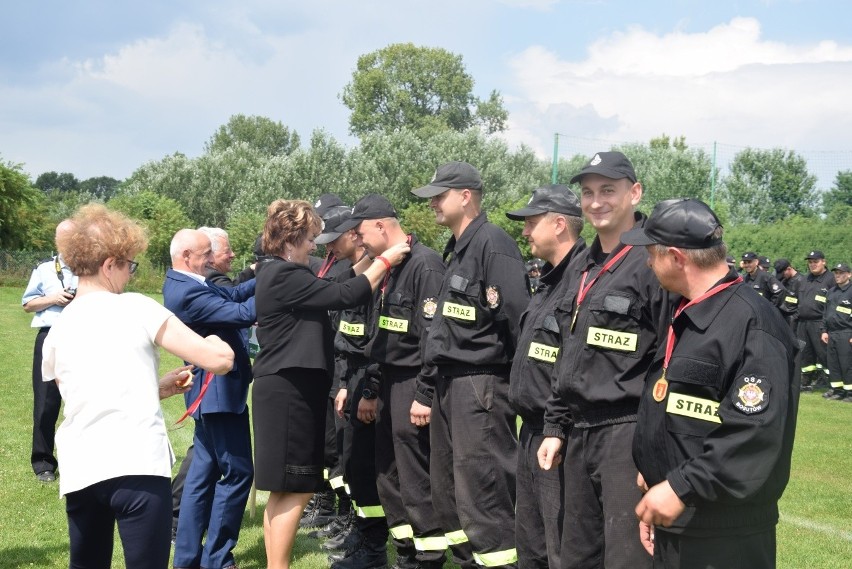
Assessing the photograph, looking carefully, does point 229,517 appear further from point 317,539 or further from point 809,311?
point 809,311

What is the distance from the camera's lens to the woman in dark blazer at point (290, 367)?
5.35m

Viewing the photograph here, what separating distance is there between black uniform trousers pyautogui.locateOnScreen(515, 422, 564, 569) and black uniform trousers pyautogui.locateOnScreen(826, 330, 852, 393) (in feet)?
40.8

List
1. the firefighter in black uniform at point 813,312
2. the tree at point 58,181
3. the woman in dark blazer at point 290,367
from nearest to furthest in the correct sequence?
the woman in dark blazer at point 290,367 → the firefighter in black uniform at point 813,312 → the tree at point 58,181

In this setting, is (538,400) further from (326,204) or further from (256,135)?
(256,135)

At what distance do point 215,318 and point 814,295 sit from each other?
14277 millimetres

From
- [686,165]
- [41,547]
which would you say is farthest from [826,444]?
[686,165]

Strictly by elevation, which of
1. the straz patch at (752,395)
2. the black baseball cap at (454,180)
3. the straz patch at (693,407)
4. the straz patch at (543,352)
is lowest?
the straz patch at (543,352)

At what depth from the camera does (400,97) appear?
216ft

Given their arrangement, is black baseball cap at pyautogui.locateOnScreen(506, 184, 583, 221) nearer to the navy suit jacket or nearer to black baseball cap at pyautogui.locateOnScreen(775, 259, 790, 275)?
the navy suit jacket

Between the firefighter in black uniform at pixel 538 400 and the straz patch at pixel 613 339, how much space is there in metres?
0.48

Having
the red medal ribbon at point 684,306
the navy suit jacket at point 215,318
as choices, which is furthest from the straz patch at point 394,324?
the red medal ribbon at point 684,306

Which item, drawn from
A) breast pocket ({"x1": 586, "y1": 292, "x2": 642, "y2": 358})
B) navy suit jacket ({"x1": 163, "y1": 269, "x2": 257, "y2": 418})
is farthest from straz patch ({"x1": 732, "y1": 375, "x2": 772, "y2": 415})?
navy suit jacket ({"x1": 163, "y1": 269, "x2": 257, "y2": 418})

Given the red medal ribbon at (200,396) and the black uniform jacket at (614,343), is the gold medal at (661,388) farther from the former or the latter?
the red medal ribbon at (200,396)

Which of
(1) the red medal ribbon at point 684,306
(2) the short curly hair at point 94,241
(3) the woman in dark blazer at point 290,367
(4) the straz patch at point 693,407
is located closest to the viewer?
(4) the straz patch at point 693,407
